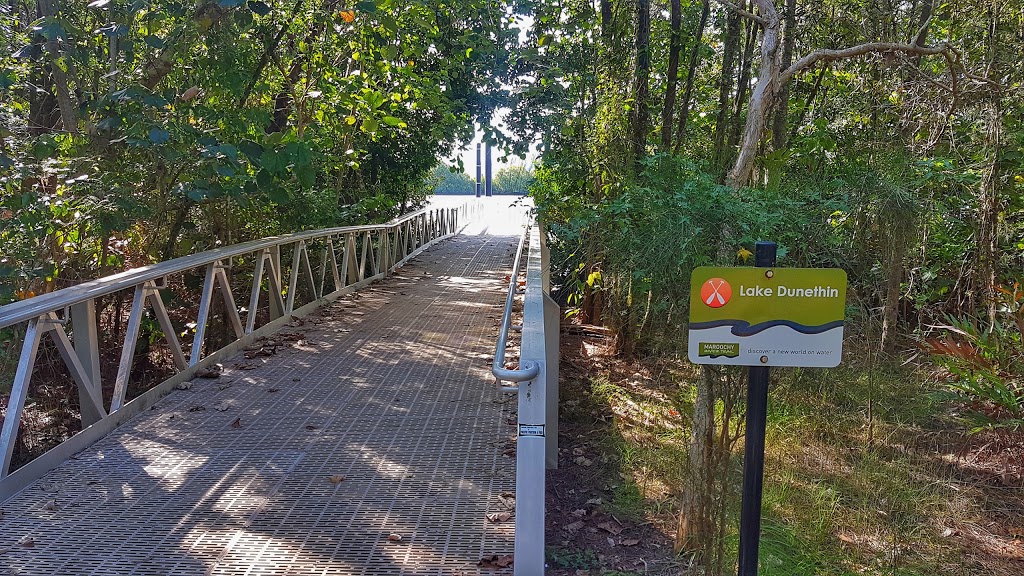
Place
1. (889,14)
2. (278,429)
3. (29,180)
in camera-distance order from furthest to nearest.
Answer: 1. (889,14)
2. (29,180)
3. (278,429)

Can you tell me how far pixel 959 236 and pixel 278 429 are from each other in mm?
7901

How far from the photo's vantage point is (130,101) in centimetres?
588

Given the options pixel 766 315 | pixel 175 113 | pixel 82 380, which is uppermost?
pixel 175 113

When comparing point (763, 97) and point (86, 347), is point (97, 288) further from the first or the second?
point (763, 97)

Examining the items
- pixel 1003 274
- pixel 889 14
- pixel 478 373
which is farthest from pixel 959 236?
pixel 478 373

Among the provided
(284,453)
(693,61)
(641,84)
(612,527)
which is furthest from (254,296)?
(693,61)

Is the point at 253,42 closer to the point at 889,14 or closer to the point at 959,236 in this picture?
the point at 889,14

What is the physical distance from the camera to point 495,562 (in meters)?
3.13

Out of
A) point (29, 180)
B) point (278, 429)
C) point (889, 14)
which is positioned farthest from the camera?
point (889, 14)

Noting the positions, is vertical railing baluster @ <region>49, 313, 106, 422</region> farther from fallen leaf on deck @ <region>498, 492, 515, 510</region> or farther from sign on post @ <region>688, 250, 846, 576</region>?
sign on post @ <region>688, 250, 846, 576</region>

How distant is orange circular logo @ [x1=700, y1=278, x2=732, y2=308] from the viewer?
2732mm

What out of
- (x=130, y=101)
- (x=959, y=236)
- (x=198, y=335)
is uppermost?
(x=130, y=101)

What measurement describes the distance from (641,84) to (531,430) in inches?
274

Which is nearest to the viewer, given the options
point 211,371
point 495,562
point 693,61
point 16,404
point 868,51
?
point 495,562
